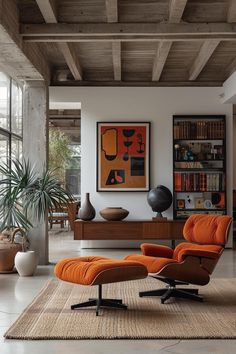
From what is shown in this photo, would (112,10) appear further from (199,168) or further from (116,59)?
(199,168)

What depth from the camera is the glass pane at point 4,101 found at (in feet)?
26.9

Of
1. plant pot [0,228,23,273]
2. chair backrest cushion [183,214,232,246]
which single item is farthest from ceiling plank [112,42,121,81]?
plant pot [0,228,23,273]

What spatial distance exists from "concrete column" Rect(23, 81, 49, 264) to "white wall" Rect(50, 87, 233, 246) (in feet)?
5.82

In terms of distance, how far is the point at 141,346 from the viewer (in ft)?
13.0

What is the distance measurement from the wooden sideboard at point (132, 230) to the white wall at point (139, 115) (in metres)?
0.59

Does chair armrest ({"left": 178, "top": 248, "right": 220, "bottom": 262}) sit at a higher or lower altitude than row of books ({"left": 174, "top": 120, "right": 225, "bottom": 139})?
lower

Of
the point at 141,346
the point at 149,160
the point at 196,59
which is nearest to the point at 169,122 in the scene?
the point at 149,160

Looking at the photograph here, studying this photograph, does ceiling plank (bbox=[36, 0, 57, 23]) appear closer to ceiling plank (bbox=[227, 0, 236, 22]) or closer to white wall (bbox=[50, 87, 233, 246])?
ceiling plank (bbox=[227, 0, 236, 22])

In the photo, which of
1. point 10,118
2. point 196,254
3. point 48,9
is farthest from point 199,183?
point 48,9

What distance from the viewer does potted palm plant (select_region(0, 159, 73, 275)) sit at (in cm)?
759

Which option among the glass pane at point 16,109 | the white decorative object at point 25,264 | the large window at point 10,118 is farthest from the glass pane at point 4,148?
the white decorative object at point 25,264

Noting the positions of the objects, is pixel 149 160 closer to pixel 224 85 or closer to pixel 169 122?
pixel 169 122

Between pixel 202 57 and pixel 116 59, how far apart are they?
4.21 ft

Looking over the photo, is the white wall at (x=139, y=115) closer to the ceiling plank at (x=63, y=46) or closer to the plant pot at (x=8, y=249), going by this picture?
the ceiling plank at (x=63, y=46)
